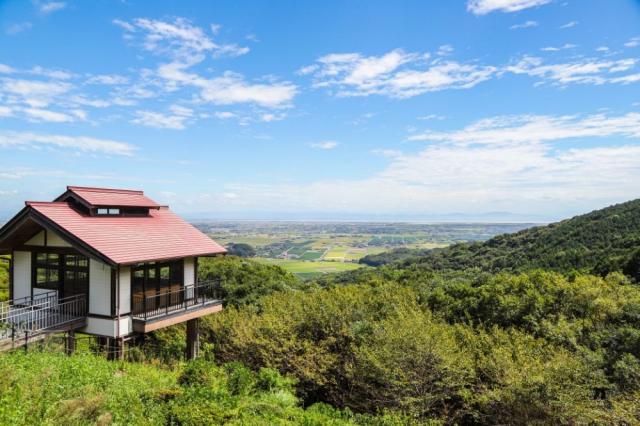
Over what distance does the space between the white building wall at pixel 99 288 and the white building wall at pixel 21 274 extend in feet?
9.62

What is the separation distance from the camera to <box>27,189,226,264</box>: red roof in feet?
41.8

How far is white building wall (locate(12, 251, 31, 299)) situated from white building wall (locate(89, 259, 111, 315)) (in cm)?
293

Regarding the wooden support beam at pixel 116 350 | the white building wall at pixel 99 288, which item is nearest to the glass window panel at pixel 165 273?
the white building wall at pixel 99 288

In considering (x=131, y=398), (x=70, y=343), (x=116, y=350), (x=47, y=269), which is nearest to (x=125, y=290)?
(x=116, y=350)

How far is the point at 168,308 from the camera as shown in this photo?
48.4 ft

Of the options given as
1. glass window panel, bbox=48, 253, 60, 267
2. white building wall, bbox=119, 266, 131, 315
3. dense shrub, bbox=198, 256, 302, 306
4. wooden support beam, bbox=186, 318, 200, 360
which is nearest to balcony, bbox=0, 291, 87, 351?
glass window panel, bbox=48, 253, 60, 267

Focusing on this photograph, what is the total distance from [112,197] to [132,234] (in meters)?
1.96

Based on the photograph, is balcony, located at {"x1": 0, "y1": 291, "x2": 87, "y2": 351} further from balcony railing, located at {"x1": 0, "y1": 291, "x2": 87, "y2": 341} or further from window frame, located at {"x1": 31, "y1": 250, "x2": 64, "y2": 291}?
window frame, located at {"x1": 31, "y1": 250, "x2": 64, "y2": 291}

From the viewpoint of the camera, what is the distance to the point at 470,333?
13055mm

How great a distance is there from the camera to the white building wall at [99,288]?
13.0 m

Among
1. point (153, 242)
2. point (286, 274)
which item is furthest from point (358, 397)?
point (286, 274)

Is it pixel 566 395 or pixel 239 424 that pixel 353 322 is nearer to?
pixel 566 395

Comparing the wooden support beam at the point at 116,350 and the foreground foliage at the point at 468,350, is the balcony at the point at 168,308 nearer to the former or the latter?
the wooden support beam at the point at 116,350

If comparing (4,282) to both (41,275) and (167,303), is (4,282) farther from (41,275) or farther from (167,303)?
(167,303)
